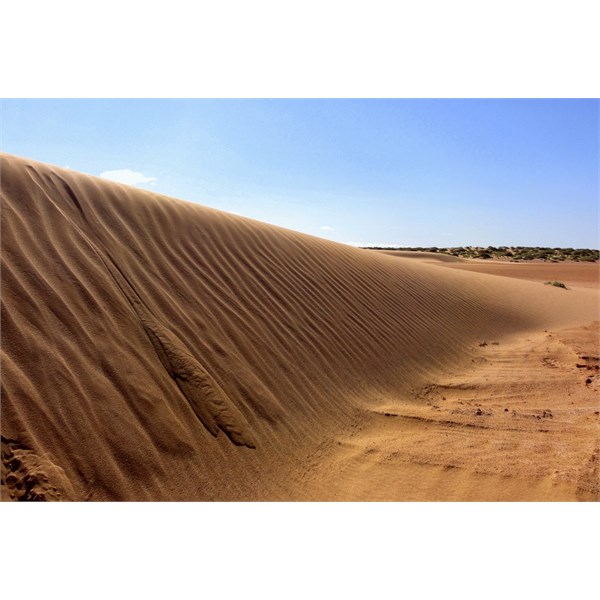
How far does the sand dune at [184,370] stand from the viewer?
270 cm

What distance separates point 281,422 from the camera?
12.5 feet

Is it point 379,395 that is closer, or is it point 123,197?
point 379,395

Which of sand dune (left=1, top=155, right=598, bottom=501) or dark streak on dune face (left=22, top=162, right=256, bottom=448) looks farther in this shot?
dark streak on dune face (left=22, top=162, right=256, bottom=448)

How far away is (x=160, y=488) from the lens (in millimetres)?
2721

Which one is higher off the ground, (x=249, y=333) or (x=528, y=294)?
(x=528, y=294)

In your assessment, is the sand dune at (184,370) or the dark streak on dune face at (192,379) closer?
the sand dune at (184,370)

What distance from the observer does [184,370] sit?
3.60 metres

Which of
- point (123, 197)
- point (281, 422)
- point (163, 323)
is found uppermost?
point (123, 197)

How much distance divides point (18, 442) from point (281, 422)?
2117mm

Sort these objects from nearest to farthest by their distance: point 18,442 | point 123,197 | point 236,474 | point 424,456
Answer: point 18,442, point 236,474, point 424,456, point 123,197

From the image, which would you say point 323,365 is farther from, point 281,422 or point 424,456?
point 424,456

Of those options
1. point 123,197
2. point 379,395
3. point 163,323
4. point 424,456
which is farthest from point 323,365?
point 123,197

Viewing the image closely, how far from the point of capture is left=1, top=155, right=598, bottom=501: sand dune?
270 centimetres

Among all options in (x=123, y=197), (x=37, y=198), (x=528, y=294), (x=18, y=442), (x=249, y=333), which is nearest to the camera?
(x=18, y=442)
